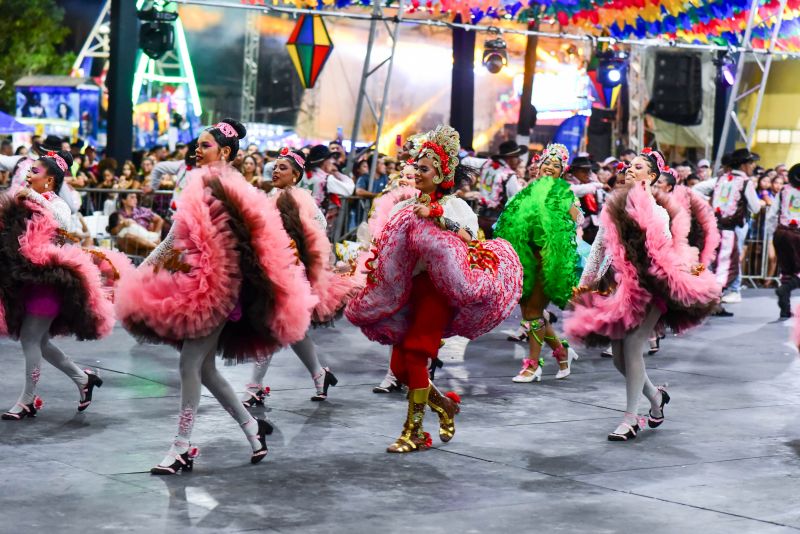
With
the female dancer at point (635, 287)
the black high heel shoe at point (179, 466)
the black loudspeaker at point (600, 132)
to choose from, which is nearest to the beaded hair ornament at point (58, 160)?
the black high heel shoe at point (179, 466)

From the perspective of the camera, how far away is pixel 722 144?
20281 millimetres

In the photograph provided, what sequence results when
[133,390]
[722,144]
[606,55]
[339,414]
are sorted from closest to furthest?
[339,414]
[133,390]
[722,144]
[606,55]

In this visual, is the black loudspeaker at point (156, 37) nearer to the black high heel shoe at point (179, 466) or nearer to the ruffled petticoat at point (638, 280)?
the ruffled petticoat at point (638, 280)

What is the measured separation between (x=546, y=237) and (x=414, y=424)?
338 centimetres

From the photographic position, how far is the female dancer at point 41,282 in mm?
8156

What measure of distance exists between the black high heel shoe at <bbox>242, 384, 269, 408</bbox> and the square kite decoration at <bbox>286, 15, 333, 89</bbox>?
1081 centimetres

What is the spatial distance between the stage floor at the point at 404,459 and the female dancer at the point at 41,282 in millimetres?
534

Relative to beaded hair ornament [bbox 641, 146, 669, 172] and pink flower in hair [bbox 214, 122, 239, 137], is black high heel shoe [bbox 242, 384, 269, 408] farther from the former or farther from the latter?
beaded hair ornament [bbox 641, 146, 669, 172]

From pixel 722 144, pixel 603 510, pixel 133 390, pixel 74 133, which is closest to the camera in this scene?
pixel 603 510

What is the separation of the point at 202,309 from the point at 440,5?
14.5 metres

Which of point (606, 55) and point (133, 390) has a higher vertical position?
point (606, 55)

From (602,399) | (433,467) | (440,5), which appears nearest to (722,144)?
(440,5)

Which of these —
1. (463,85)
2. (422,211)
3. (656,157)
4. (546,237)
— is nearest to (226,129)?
(422,211)

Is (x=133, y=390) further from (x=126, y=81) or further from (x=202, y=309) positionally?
(x=126, y=81)
